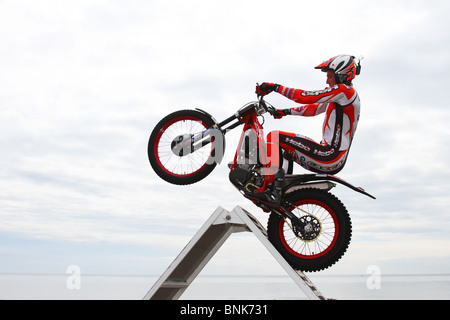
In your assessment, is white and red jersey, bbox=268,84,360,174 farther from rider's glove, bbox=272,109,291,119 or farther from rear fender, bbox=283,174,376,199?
rider's glove, bbox=272,109,291,119

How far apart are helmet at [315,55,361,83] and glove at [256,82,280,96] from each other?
0.63 metres

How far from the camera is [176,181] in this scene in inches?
225

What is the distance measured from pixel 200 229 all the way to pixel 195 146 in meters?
1.02

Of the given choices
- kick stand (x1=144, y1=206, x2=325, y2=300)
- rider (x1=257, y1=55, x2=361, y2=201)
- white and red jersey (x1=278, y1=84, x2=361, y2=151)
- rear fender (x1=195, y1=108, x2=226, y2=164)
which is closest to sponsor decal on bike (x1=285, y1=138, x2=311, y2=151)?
rider (x1=257, y1=55, x2=361, y2=201)

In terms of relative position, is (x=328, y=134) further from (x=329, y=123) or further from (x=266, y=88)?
(x=266, y=88)

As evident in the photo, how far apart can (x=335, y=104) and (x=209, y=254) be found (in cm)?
244

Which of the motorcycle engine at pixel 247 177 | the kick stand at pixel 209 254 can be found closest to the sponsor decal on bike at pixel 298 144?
the motorcycle engine at pixel 247 177

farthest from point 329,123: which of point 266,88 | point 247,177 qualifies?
point 247,177

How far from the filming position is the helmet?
5504 mm

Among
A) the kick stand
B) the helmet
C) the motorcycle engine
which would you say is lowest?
the kick stand
